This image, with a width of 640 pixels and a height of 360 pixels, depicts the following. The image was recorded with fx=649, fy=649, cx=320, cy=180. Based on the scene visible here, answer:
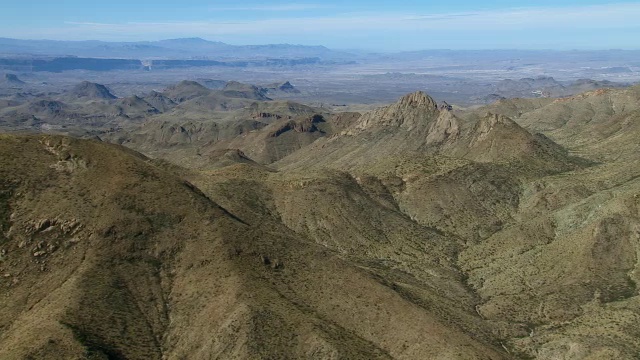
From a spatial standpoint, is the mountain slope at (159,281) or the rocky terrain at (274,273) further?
the rocky terrain at (274,273)

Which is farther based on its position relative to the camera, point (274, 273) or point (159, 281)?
point (274, 273)

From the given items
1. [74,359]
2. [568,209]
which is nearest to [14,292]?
[74,359]

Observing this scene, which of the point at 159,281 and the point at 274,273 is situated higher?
the point at 274,273

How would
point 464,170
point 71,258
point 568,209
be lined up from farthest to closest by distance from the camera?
point 464,170
point 568,209
point 71,258

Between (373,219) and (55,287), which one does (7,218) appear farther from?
(373,219)

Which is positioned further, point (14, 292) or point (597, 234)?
point (597, 234)

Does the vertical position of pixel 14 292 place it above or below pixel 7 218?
below

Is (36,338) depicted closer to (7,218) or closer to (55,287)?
(55,287)

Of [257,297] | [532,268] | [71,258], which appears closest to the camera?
[257,297]

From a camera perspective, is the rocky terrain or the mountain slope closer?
A: the mountain slope
